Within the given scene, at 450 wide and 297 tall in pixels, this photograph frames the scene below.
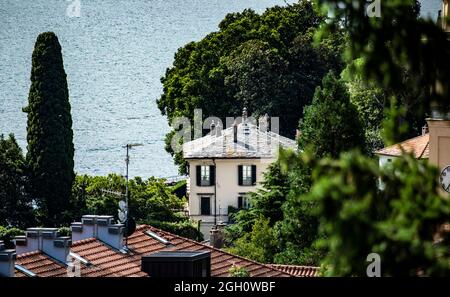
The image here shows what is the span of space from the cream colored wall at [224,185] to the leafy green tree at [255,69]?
40.8 ft

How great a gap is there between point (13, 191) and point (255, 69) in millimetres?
20858

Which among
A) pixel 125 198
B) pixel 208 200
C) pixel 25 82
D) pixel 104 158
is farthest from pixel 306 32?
pixel 25 82

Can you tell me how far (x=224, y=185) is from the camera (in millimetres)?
64625

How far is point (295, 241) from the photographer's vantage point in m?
37.9

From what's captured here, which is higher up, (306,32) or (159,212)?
(306,32)

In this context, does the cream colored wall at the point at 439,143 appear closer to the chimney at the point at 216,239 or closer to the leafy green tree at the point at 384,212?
the chimney at the point at 216,239

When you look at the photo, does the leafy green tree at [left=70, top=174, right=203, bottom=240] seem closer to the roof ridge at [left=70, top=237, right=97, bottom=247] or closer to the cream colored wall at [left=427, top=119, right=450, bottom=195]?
the cream colored wall at [left=427, top=119, right=450, bottom=195]

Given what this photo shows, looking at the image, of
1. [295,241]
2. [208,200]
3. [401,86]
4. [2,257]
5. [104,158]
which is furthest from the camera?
[104,158]

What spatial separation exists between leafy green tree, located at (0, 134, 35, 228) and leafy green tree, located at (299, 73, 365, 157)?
2259cm

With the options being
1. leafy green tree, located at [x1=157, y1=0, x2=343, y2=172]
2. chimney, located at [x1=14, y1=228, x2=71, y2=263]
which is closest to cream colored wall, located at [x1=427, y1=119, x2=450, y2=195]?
chimney, located at [x1=14, y1=228, x2=71, y2=263]

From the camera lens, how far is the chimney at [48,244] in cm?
2703

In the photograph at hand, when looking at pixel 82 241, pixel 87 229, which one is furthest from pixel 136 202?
pixel 82 241
